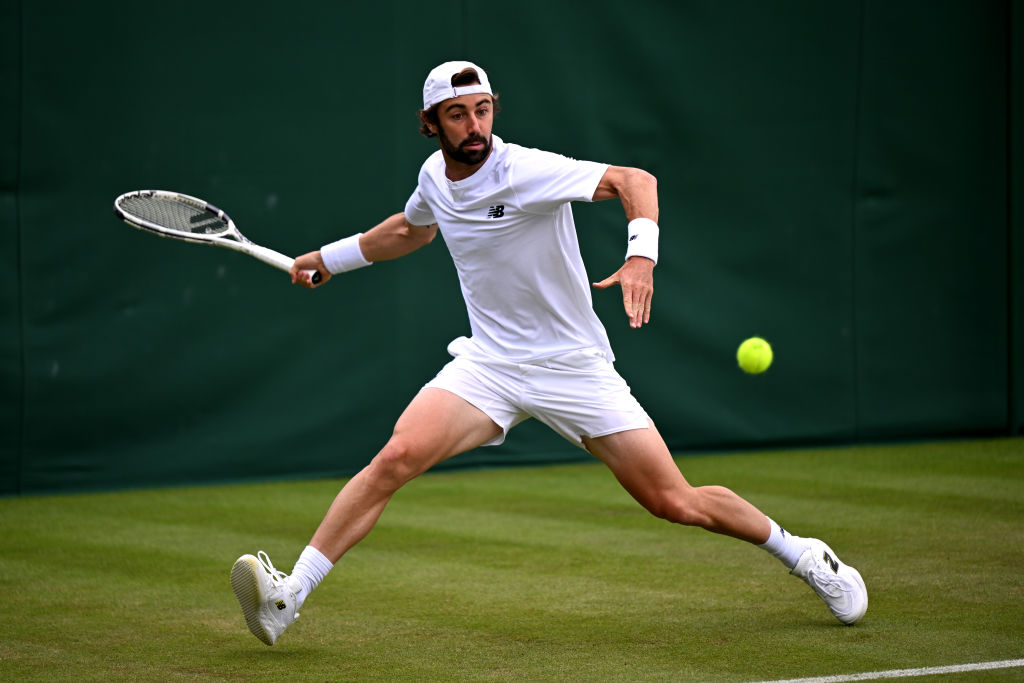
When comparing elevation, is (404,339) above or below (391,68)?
below

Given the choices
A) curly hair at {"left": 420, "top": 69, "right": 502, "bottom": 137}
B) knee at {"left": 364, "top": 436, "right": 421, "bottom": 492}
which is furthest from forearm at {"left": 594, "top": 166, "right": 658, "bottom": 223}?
knee at {"left": 364, "top": 436, "right": 421, "bottom": 492}

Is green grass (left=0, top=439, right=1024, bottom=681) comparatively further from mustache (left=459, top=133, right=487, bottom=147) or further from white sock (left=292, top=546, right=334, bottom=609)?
mustache (left=459, top=133, right=487, bottom=147)

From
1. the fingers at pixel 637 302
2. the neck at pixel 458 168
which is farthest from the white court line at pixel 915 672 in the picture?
the neck at pixel 458 168

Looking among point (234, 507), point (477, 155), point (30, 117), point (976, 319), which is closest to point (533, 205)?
point (477, 155)

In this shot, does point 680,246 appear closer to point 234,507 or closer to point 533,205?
point 234,507

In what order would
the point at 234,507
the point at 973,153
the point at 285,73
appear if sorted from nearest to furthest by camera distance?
the point at 234,507, the point at 285,73, the point at 973,153

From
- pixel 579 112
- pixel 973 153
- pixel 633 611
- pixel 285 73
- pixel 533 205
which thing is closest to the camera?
pixel 533 205

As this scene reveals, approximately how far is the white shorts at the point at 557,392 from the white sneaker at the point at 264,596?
0.76 meters

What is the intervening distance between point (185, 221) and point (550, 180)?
1.73 m

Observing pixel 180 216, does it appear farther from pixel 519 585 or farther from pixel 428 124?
pixel 519 585

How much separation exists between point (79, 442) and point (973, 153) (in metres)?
6.33

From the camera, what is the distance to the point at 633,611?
482cm

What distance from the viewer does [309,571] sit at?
420 centimetres

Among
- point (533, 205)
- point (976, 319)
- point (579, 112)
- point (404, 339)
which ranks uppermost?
point (533, 205)
